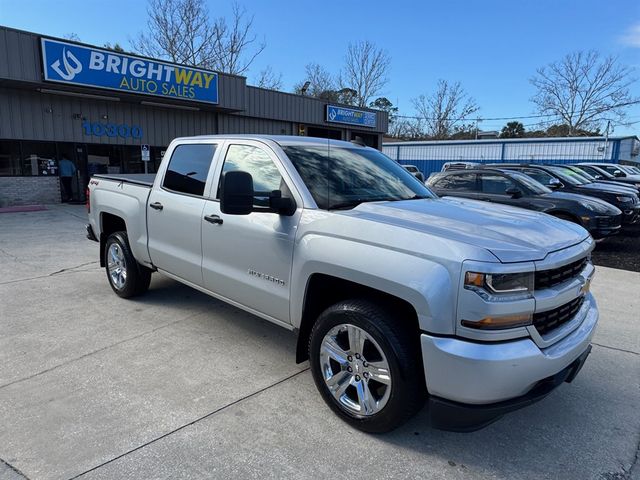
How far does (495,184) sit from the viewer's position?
9.70 metres

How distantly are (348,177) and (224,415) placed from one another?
2016 millimetres

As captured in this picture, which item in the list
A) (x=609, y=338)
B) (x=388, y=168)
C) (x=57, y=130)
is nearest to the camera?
(x=388, y=168)

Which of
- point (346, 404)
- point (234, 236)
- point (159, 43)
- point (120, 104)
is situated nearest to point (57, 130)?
point (120, 104)

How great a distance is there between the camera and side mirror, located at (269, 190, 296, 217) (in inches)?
126

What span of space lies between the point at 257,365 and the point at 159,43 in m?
37.5

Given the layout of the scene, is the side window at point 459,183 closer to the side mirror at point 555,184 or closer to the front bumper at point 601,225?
the front bumper at point 601,225

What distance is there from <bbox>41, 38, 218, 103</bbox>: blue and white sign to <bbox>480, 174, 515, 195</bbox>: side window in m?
12.5

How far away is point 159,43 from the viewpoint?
35344 mm

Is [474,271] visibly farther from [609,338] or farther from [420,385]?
[609,338]

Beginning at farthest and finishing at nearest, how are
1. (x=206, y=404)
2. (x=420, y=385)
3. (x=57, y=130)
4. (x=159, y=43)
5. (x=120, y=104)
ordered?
(x=159, y=43)
(x=120, y=104)
(x=57, y=130)
(x=206, y=404)
(x=420, y=385)

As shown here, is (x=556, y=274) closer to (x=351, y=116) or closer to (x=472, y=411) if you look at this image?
(x=472, y=411)

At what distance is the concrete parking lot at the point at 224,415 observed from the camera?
2.62 meters

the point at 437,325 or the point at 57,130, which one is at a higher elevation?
the point at 57,130

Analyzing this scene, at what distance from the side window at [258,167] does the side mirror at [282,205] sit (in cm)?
7
